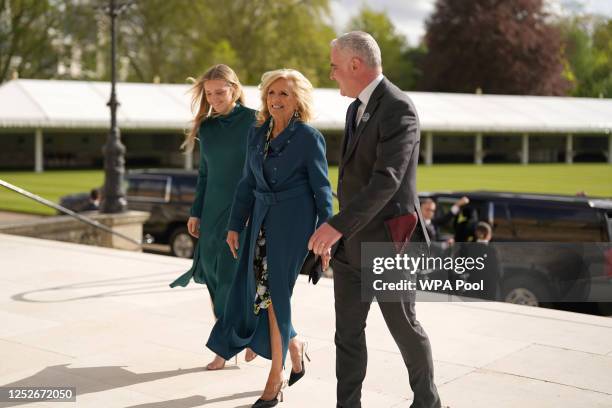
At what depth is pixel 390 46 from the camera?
79438 millimetres

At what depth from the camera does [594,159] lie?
146ft

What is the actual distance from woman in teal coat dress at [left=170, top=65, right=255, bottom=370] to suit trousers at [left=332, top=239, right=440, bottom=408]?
1.45 metres

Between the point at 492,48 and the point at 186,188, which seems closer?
the point at 186,188

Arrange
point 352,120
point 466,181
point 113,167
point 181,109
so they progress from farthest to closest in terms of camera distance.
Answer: point 181,109 < point 466,181 < point 113,167 < point 352,120

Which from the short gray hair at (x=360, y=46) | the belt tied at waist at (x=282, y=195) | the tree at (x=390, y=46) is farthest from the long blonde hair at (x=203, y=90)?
the tree at (x=390, y=46)

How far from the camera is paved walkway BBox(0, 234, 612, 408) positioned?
5.25 meters

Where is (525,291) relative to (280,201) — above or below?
below

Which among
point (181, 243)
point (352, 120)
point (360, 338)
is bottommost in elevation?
point (181, 243)

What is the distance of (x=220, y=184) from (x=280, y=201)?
3.10 ft

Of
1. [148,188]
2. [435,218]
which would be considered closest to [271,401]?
[435,218]

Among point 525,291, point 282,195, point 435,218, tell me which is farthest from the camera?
point 435,218

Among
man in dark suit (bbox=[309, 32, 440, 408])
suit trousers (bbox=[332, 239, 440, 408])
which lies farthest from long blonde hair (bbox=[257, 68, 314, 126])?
suit trousers (bbox=[332, 239, 440, 408])

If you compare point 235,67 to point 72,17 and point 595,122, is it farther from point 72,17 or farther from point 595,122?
point 595,122

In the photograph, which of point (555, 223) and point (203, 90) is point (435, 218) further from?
point (203, 90)
